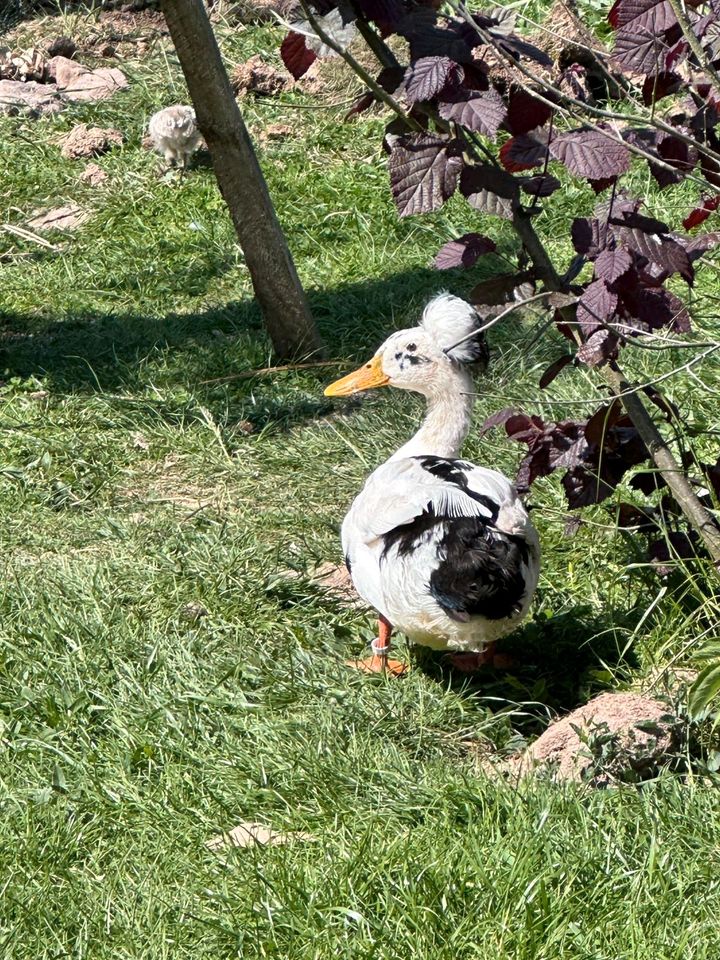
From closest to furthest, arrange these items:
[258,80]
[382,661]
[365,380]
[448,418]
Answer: [382,661] < [448,418] < [365,380] < [258,80]

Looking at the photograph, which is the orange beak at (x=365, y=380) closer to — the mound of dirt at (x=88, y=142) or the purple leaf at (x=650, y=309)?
the purple leaf at (x=650, y=309)

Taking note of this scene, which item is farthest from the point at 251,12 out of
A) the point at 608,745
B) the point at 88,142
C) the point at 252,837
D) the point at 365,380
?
the point at 252,837

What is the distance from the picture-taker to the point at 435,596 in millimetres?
3439

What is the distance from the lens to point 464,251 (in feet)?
11.1

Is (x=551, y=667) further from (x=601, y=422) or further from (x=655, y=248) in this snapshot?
(x=655, y=248)

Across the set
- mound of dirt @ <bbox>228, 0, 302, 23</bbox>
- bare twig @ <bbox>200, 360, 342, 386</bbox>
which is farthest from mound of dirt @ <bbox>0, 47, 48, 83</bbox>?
bare twig @ <bbox>200, 360, 342, 386</bbox>

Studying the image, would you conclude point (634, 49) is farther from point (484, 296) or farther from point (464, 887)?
point (464, 887)

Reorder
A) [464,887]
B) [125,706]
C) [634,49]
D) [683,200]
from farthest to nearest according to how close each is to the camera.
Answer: [683,200]
[125,706]
[634,49]
[464,887]

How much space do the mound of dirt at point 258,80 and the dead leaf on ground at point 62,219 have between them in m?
1.60

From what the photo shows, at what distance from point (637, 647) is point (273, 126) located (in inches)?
224

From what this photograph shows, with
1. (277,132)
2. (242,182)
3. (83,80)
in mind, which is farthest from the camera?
(83,80)

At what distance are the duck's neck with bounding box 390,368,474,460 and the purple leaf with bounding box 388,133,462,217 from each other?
94cm

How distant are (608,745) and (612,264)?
1204mm

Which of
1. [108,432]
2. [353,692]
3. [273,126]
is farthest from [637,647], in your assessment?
[273,126]
